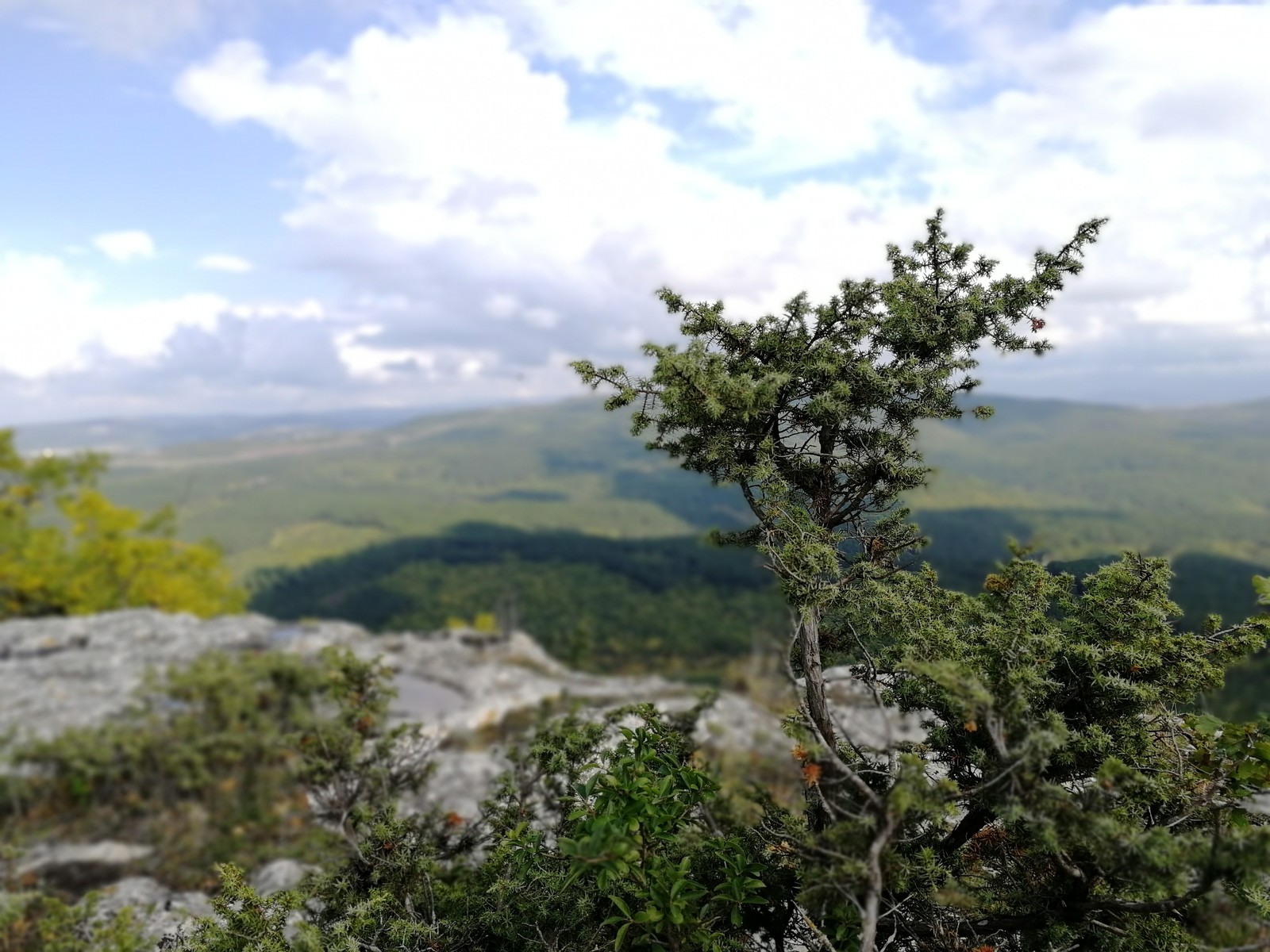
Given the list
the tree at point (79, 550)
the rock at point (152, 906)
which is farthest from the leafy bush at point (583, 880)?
the tree at point (79, 550)

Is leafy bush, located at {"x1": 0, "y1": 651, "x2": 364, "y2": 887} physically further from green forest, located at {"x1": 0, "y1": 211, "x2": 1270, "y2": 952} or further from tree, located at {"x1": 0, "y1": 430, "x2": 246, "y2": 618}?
tree, located at {"x1": 0, "y1": 430, "x2": 246, "y2": 618}

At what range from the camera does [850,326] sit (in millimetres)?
4598

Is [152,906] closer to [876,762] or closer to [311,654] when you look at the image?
[876,762]

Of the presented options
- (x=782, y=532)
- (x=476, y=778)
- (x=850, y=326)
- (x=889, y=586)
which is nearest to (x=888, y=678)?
(x=889, y=586)

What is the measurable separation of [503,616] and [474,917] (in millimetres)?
95545

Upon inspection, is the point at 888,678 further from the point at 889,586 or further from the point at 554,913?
the point at 554,913

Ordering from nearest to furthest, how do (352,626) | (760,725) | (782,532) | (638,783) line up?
(638,783) < (782,532) < (760,725) < (352,626)

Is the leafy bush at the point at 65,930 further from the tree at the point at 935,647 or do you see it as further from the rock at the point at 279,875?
the tree at the point at 935,647

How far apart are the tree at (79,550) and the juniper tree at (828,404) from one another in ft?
137

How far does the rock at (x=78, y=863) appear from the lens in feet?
43.4

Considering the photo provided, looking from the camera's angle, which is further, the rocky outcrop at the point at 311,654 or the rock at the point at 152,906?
the rocky outcrop at the point at 311,654

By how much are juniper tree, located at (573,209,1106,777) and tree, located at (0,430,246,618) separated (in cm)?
4178

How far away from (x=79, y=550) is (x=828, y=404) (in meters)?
46.5

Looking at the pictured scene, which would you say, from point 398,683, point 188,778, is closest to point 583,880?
point 188,778
